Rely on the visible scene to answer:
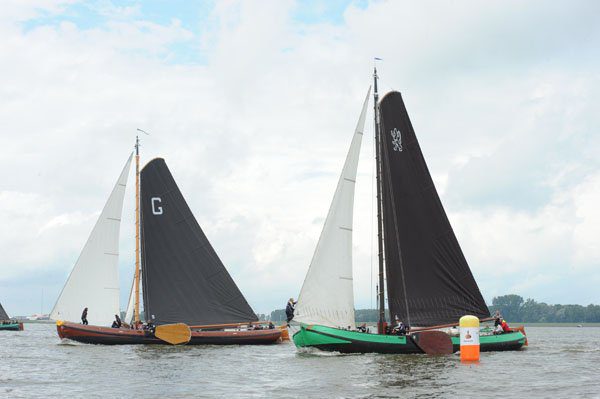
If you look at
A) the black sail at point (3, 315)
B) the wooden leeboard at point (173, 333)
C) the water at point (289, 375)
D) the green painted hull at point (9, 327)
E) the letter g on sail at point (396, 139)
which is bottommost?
the water at point (289, 375)

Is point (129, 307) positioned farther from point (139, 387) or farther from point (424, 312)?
point (139, 387)

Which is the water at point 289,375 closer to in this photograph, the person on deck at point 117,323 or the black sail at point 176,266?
the person on deck at point 117,323

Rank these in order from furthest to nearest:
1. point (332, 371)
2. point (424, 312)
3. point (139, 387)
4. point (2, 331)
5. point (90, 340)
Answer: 1. point (2, 331)
2. point (90, 340)
3. point (424, 312)
4. point (332, 371)
5. point (139, 387)

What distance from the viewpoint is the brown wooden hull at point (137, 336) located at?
183 feet

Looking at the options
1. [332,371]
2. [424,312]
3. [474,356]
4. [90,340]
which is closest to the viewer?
[332,371]

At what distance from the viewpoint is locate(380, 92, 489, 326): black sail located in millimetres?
45250

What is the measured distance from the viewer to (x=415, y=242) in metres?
45.8

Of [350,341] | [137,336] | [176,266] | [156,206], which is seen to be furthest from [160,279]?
[350,341]

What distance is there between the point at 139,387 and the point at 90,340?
25.7 m

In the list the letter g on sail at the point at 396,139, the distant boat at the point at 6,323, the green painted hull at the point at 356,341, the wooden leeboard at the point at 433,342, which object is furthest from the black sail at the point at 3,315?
the wooden leeboard at the point at 433,342

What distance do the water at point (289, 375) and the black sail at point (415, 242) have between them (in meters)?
3.20

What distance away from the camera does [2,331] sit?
385 ft

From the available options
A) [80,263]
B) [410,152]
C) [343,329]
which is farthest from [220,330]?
[410,152]

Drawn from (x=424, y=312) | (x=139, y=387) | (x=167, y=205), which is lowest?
(x=139, y=387)
